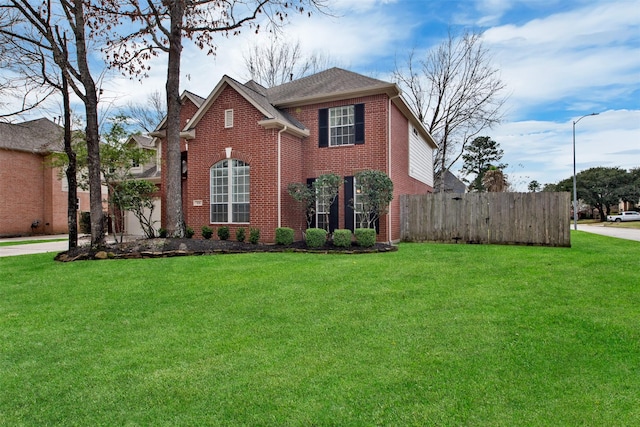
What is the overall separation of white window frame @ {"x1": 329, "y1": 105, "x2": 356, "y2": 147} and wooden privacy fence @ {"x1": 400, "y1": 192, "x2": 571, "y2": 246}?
2.99 m

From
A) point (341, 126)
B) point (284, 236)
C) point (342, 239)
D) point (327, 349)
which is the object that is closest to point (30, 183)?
point (284, 236)

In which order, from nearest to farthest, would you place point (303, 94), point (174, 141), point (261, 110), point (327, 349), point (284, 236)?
point (327, 349), point (284, 236), point (174, 141), point (261, 110), point (303, 94)

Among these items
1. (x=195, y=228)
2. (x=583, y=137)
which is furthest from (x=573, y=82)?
(x=583, y=137)

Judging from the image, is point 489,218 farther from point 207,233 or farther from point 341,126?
point 207,233

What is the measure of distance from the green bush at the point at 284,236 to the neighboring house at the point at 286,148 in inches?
35.3

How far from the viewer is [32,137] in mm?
21625

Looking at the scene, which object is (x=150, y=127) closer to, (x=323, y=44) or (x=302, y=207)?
(x=323, y=44)

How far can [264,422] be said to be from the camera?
255 centimetres

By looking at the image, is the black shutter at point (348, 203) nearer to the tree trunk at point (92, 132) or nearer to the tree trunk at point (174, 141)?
the tree trunk at point (174, 141)

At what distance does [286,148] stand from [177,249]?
16.7 ft

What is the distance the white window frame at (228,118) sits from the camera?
1348 centimetres

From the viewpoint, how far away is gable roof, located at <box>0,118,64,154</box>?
66.0 feet

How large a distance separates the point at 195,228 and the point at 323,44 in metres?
18.9

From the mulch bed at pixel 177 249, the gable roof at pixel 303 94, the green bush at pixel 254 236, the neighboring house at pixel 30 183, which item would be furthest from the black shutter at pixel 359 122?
the neighboring house at pixel 30 183
